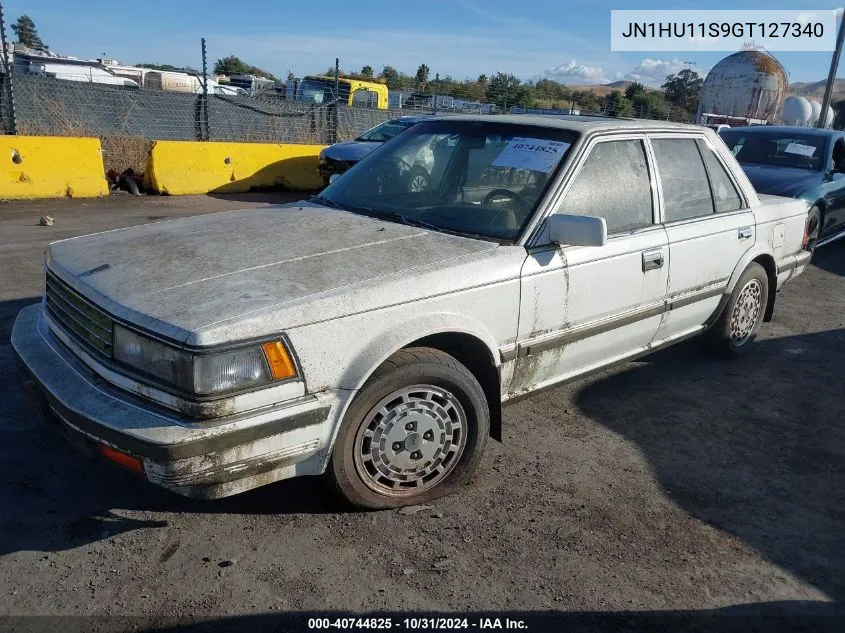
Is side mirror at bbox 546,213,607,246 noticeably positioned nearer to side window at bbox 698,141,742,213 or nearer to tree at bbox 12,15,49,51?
side window at bbox 698,141,742,213

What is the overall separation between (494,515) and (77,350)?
1927mm

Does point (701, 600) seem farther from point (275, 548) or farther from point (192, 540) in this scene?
point (192, 540)

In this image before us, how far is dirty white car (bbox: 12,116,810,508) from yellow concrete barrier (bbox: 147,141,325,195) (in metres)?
8.20

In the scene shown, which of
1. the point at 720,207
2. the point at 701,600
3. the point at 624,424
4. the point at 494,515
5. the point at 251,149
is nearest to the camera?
the point at 701,600

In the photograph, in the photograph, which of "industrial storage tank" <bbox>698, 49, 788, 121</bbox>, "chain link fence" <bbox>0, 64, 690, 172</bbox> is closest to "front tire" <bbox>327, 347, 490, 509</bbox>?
"chain link fence" <bbox>0, 64, 690, 172</bbox>

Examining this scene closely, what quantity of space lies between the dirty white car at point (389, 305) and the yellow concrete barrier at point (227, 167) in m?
8.20

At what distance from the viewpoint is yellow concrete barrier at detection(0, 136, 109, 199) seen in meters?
9.91

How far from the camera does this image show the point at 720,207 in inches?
180

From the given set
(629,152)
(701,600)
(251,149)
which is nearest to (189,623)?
(701,600)

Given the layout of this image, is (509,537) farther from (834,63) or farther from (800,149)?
(834,63)

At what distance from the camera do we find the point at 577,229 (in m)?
3.25

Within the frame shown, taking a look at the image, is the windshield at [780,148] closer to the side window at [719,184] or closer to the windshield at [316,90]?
the side window at [719,184]

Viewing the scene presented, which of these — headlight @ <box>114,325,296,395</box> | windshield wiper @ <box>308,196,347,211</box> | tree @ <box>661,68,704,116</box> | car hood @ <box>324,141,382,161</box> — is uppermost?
tree @ <box>661,68,704,116</box>

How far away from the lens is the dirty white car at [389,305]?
248 centimetres
